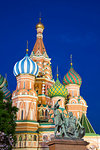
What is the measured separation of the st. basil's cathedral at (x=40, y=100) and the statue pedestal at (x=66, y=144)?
535 inches

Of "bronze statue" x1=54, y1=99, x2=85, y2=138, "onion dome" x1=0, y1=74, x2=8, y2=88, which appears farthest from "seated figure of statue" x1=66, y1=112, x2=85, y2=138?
"onion dome" x1=0, y1=74, x2=8, y2=88

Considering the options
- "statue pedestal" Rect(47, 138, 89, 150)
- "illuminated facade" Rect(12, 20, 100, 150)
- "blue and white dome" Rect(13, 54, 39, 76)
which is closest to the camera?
"statue pedestal" Rect(47, 138, 89, 150)

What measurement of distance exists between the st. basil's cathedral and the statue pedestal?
13589 millimetres

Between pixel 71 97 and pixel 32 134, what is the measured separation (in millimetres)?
10046

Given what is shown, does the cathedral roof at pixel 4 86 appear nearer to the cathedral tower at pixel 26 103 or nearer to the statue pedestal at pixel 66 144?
the cathedral tower at pixel 26 103

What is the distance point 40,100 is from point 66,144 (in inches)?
788

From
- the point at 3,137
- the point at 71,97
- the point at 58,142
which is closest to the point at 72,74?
the point at 71,97

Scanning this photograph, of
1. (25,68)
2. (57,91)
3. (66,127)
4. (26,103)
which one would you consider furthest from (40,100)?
(66,127)

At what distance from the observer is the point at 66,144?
1470cm

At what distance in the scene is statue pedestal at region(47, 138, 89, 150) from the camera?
14.5m

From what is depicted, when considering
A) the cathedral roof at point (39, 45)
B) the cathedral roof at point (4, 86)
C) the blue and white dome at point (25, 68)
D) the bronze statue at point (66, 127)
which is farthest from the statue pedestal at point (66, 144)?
the cathedral roof at point (39, 45)

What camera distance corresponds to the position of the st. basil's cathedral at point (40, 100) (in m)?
28.5

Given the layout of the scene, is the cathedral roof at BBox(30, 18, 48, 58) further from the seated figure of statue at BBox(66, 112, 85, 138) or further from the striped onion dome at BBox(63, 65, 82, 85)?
the seated figure of statue at BBox(66, 112, 85, 138)

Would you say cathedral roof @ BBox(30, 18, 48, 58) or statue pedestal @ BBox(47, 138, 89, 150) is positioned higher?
cathedral roof @ BBox(30, 18, 48, 58)
